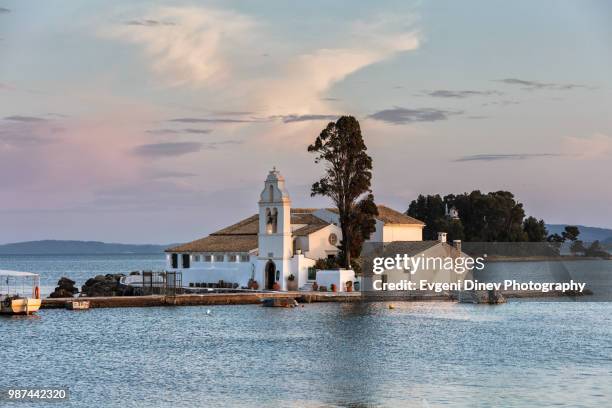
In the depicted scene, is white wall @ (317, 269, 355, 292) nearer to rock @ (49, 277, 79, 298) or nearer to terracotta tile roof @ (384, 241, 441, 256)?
terracotta tile roof @ (384, 241, 441, 256)

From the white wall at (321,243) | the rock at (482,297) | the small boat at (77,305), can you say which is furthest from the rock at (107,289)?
the rock at (482,297)

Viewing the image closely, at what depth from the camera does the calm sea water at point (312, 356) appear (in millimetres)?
43344

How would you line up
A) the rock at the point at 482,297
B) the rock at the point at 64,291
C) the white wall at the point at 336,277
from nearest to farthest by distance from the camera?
the white wall at the point at 336,277
the rock at the point at 482,297
the rock at the point at 64,291

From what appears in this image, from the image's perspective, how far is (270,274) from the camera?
301ft

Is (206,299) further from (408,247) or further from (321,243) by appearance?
(408,247)

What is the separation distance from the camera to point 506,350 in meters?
58.8

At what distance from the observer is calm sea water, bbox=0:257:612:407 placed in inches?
1706

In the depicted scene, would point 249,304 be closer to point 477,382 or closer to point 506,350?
point 506,350

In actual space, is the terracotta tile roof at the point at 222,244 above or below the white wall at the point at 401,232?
below

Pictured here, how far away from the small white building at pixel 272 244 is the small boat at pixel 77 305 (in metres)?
14.8

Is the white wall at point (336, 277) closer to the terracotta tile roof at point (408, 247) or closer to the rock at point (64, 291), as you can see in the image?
the terracotta tile roof at point (408, 247)

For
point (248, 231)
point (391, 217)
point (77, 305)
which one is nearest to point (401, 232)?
Answer: point (391, 217)

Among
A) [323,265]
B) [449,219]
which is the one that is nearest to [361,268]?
[323,265]

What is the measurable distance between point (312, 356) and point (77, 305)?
3017 centimetres
